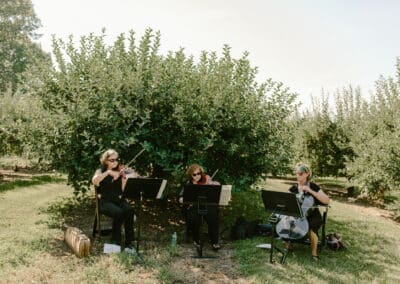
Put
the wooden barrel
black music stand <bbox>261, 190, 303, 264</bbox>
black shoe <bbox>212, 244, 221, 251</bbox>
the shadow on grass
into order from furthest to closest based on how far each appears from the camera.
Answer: black shoe <bbox>212, 244, 221, 251</bbox>, the wooden barrel, black music stand <bbox>261, 190, 303, 264</bbox>, the shadow on grass

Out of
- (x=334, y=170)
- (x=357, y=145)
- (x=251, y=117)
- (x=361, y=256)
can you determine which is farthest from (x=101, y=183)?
(x=334, y=170)

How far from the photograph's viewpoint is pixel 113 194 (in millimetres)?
7645

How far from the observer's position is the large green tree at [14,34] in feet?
127

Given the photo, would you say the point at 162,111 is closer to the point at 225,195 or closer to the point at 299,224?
the point at 225,195

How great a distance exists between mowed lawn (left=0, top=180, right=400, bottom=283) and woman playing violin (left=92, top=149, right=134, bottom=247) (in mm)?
656

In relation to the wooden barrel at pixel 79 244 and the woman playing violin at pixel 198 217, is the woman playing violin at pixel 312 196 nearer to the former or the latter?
the woman playing violin at pixel 198 217

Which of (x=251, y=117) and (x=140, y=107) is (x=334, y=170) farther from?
(x=140, y=107)

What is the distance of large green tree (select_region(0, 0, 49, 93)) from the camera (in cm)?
3884

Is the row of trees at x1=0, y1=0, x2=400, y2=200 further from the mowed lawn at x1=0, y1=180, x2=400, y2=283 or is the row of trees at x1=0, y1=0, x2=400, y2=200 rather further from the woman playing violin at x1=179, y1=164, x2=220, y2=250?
the mowed lawn at x1=0, y1=180, x2=400, y2=283

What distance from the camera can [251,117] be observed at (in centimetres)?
908

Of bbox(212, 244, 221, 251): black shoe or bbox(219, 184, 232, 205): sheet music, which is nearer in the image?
bbox(219, 184, 232, 205): sheet music

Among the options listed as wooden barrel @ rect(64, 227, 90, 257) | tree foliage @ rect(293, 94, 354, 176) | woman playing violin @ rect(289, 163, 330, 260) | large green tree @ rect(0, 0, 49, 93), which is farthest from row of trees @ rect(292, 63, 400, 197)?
large green tree @ rect(0, 0, 49, 93)

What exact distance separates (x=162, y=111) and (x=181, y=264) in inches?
137

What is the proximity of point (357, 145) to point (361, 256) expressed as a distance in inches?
375
